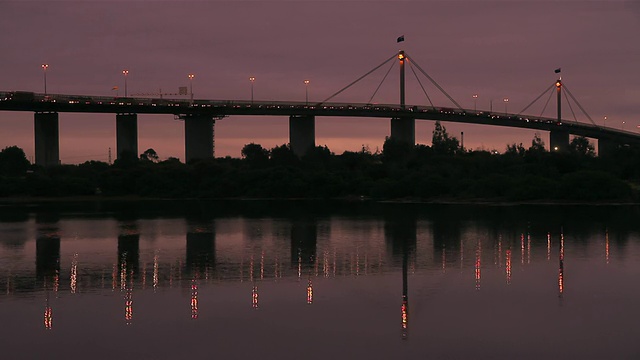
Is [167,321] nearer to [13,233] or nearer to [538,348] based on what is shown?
[538,348]

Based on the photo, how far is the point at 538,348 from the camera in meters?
14.4

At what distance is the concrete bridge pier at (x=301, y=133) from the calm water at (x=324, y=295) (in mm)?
69992

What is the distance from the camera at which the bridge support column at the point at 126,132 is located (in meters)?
101

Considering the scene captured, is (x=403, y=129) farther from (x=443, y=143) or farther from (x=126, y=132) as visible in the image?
(x=126, y=132)

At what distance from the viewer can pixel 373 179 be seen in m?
87.6

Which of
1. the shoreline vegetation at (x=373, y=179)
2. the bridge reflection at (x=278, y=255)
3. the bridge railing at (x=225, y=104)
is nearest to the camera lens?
the bridge reflection at (x=278, y=255)

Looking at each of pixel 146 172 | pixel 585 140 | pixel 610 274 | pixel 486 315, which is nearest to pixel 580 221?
pixel 610 274

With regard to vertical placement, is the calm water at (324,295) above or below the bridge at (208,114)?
below

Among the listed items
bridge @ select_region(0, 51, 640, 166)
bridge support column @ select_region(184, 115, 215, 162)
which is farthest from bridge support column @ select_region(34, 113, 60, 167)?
bridge support column @ select_region(184, 115, 215, 162)

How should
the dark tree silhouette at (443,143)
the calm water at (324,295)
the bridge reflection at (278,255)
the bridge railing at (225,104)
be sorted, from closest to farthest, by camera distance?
1. the calm water at (324,295)
2. the bridge reflection at (278,255)
3. the bridge railing at (225,104)
4. the dark tree silhouette at (443,143)

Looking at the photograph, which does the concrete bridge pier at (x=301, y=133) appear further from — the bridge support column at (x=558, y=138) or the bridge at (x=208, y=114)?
the bridge support column at (x=558, y=138)

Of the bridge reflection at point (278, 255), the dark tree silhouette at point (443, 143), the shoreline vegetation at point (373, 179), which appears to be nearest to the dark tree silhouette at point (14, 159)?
the shoreline vegetation at point (373, 179)

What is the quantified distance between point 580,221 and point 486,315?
26685mm

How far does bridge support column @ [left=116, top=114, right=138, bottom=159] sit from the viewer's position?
101125mm
